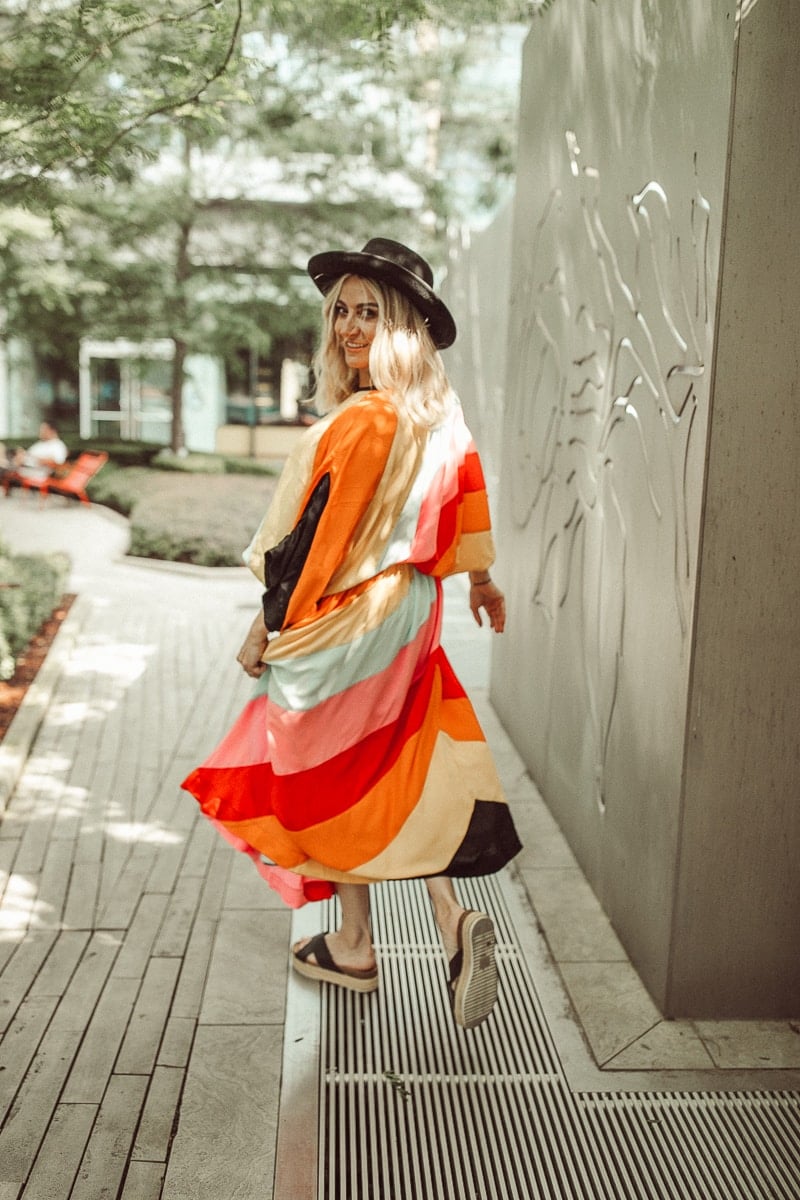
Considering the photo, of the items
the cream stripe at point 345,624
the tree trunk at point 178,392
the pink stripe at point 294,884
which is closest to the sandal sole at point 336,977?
the pink stripe at point 294,884

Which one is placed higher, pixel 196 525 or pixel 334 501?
pixel 334 501

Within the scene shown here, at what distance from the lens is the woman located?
307 cm

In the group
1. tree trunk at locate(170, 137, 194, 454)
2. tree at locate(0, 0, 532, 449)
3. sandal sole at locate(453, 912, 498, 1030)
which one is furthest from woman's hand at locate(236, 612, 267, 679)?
tree trunk at locate(170, 137, 194, 454)

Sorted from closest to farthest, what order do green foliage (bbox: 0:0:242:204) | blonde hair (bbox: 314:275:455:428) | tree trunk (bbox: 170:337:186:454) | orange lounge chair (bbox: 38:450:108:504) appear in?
blonde hair (bbox: 314:275:455:428) < green foliage (bbox: 0:0:242:204) < orange lounge chair (bbox: 38:450:108:504) < tree trunk (bbox: 170:337:186:454)

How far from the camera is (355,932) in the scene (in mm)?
3418

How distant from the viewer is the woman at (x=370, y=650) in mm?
3074

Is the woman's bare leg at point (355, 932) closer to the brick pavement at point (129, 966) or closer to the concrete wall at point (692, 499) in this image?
the brick pavement at point (129, 966)

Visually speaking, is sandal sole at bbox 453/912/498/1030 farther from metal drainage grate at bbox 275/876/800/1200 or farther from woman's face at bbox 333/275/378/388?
woman's face at bbox 333/275/378/388

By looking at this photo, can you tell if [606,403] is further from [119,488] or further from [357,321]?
[119,488]

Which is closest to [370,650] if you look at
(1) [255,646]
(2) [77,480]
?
(1) [255,646]

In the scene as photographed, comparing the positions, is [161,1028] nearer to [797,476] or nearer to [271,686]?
[271,686]

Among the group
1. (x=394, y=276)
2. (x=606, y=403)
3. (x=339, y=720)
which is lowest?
(x=339, y=720)

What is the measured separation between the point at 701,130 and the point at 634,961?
236 cm

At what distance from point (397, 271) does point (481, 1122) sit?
7.00ft
